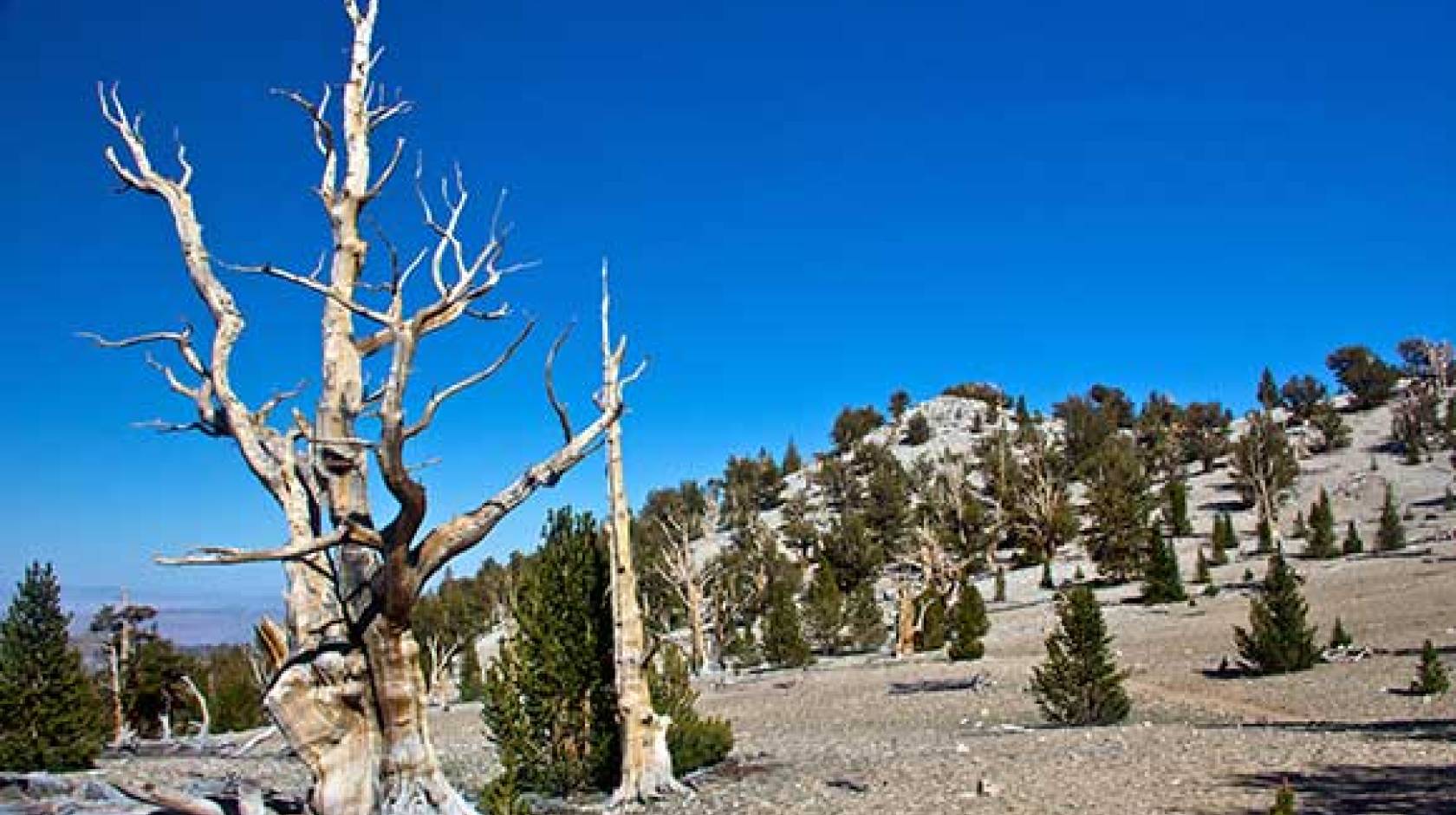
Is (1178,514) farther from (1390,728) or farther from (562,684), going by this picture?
(562,684)

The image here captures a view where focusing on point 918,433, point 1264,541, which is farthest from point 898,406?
point 1264,541

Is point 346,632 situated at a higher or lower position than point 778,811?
higher

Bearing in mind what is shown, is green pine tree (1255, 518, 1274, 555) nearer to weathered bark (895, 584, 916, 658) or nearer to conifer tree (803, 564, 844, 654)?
conifer tree (803, 564, 844, 654)

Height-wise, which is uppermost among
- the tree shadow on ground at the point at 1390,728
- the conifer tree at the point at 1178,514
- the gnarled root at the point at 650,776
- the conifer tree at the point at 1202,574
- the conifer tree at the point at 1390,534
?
the conifer tree at the point at 1178,514

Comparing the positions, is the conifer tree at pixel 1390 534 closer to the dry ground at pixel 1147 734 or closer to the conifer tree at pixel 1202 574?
the conifer tree at pixel 1202 574

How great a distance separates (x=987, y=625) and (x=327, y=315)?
2897 centimetres

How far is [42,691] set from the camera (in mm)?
22000

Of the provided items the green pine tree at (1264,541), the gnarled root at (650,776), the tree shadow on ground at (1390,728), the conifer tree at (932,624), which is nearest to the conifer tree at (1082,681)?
the tree shadow on ground at (1390,728)

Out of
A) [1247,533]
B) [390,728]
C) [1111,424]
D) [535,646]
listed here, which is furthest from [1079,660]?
[1111,424]

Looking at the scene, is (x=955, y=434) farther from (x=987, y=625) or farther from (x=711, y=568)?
(x=987, y=625)

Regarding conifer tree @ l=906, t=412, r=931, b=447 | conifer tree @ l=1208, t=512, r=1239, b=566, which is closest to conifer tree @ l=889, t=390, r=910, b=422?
conifer tree @ l=906, t=412, r=931, b=447

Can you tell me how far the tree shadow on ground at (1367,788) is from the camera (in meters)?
9.47

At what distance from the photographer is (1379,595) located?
30250mm

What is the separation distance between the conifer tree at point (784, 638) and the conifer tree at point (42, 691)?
1975 cm
